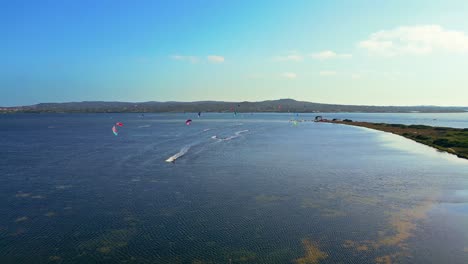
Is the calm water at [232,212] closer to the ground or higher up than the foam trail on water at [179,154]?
higher up

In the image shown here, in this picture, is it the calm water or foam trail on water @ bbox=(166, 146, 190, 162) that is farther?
foam trail on water @ bbox=(166, 146, 190, 162)

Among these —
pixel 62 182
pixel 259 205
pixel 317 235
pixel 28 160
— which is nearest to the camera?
pixel 317 235

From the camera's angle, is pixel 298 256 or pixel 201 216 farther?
pixel 201 216

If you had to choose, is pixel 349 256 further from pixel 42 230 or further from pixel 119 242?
pixel 42 230

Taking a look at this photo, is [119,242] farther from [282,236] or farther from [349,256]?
[349,256]

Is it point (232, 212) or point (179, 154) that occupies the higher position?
point (232, 212)

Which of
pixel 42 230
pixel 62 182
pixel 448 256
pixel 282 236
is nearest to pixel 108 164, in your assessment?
pixel 62 182

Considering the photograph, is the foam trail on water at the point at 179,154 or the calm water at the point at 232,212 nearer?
the calm water at the point at 232,212

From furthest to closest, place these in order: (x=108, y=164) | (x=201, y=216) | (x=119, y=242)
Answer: (x=108, y=164) < (x=201, y=216) < (x=119, y=242)

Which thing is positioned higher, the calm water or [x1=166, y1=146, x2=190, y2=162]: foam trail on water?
the calm water

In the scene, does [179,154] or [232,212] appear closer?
[232,212]
